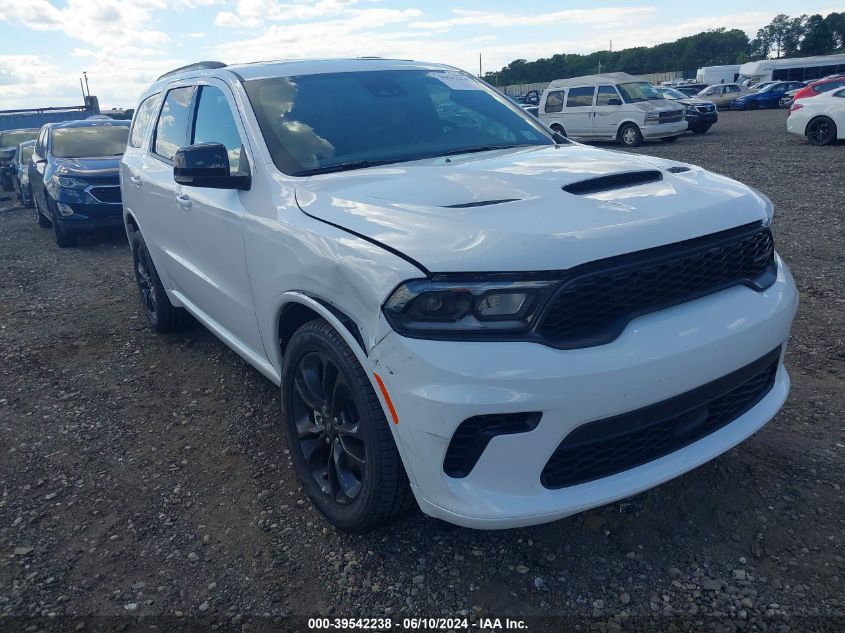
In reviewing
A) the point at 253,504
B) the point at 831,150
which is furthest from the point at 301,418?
the point at 831,150

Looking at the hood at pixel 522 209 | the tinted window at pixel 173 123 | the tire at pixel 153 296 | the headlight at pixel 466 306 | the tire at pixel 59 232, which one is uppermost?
the tinted window at pixel 173 123

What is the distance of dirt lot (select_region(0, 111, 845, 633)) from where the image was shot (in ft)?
7.53

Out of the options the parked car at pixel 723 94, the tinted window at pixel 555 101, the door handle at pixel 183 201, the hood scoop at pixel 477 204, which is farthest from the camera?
the parked car at pixel 723 94

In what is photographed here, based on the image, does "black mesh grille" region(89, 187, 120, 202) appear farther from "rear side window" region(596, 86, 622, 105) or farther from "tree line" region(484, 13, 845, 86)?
"tree line" region(484, 13, 845, 86)

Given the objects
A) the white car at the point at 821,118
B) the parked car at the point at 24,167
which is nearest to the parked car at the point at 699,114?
the white car at the point at 821,118

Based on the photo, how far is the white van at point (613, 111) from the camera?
719 inches

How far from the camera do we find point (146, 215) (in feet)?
15.6

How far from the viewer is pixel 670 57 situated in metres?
100

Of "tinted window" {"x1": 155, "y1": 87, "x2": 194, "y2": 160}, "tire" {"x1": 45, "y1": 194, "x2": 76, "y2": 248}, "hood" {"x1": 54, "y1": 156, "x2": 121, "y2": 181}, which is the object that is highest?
"tinted window" {"x1": 155, "y1": 87, "x2": 194, "y2": 160}

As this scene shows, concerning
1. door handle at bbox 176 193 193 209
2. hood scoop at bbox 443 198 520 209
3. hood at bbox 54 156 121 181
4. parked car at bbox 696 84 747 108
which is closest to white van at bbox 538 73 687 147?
hood at bbox 54 156 121 181

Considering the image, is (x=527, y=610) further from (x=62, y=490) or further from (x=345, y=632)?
(x=62, y=490)

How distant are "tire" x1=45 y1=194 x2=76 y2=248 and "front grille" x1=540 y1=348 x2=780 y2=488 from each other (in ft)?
30.7

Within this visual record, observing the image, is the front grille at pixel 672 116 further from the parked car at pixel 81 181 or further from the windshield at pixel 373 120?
the windshield at pixel 373 120

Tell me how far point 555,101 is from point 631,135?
2.61 m
